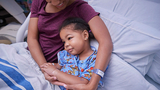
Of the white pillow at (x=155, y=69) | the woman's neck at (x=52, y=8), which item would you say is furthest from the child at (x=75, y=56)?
the white pillow at (x=155, y=69)

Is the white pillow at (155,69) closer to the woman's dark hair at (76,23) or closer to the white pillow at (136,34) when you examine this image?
the white pillow at (136,34)

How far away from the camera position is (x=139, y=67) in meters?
0.74

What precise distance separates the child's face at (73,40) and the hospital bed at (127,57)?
146 millimetres

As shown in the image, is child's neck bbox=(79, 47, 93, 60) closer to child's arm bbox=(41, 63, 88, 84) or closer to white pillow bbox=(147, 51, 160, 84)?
child's arm bbox=(41, 63, 88, 84)

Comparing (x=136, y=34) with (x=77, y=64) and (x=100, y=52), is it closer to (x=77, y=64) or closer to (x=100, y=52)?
(x=100, y=52)

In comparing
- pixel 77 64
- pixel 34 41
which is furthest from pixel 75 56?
pixel 34 41

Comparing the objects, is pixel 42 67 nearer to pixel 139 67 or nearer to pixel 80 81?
pixel 80 81

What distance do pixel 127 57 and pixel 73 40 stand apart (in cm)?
41

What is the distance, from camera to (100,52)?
699 mm

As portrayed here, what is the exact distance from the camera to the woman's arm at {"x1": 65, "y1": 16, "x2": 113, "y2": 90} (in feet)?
2.11

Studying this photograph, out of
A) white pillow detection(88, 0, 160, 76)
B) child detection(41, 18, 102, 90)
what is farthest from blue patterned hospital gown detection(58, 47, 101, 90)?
white pillow detection(88, 0, 160, 76)

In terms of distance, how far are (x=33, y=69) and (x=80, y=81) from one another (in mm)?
397

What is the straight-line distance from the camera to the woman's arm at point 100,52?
64cm

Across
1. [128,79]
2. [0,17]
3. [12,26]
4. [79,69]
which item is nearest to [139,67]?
[128,79]
